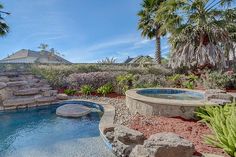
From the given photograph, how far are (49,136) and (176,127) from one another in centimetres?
415

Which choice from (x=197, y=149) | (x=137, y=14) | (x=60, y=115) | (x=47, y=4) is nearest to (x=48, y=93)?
(x=60, y=115)

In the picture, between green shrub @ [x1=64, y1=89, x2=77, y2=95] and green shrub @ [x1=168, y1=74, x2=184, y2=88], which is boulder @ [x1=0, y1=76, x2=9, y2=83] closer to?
green shrub @ [x1=64, y1=89, x2=77, y2=95]

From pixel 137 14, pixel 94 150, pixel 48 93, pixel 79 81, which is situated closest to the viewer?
pixel 94 150

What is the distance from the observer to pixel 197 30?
18.0 metres

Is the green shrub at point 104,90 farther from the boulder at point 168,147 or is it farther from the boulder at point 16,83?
the boulder at point 168,147

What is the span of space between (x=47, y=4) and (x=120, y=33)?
7.66 m

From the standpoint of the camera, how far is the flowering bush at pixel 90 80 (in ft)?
52.8

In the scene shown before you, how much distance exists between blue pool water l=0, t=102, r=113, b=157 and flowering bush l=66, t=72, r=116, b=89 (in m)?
4.86

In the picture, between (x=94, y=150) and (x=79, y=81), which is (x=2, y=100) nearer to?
(x=79, y=81)

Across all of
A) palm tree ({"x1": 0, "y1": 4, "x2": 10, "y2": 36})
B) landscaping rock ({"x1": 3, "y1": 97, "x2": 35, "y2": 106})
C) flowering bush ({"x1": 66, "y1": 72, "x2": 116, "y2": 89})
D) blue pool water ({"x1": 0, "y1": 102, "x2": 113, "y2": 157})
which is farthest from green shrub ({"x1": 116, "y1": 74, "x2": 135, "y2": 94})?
palm tree ({"x1": 0, "y1": 4, "x2": 10, "y2": 36})

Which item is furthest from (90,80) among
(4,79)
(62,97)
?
(4,79)

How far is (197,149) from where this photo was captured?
554 cm

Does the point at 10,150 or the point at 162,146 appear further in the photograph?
the point at 10,150

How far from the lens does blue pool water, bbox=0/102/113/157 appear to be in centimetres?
628
